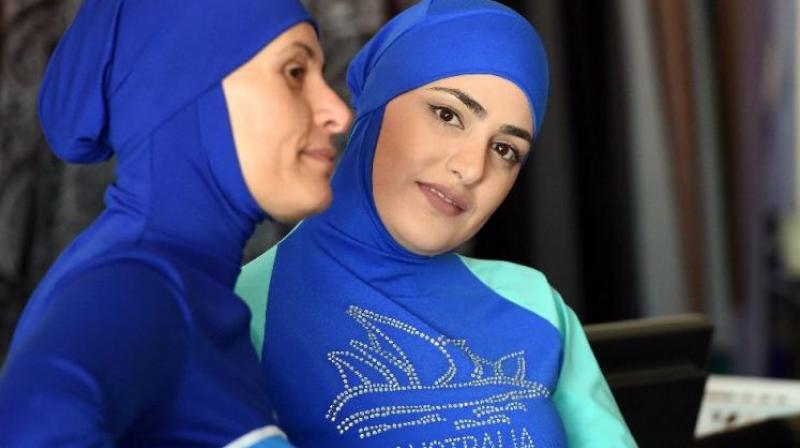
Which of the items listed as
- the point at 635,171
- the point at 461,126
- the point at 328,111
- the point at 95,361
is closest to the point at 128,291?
the point at 95,361

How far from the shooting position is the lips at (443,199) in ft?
3.38

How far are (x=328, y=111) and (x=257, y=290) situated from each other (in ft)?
0.92

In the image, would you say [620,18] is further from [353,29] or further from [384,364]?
[384,364]

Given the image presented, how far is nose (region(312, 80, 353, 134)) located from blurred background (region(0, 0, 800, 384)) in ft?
2.77

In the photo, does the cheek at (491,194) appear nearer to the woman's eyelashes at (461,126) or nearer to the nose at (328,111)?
the woman's eyelashes at (461,126)

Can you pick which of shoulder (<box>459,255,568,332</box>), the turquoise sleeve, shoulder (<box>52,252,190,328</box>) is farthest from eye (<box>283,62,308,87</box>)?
shoulder (<box>459,255,568,332</box>)

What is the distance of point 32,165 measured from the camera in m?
1.51

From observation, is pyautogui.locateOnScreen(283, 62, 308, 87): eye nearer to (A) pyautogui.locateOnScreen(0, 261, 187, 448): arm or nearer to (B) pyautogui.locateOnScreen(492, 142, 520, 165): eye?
(A) pyautogui.locateOnScreen(0, 261, 187, 448): arm

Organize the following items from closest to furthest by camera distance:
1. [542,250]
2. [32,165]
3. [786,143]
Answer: [32,165]
[542,250]
[786,143]

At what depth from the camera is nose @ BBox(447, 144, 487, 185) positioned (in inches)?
39.9

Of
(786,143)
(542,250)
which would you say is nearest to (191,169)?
(542,250)

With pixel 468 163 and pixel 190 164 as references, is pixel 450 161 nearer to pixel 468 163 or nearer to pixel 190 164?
pixel 468 163

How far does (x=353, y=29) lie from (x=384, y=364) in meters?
0.79

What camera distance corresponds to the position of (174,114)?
2.36 ft
